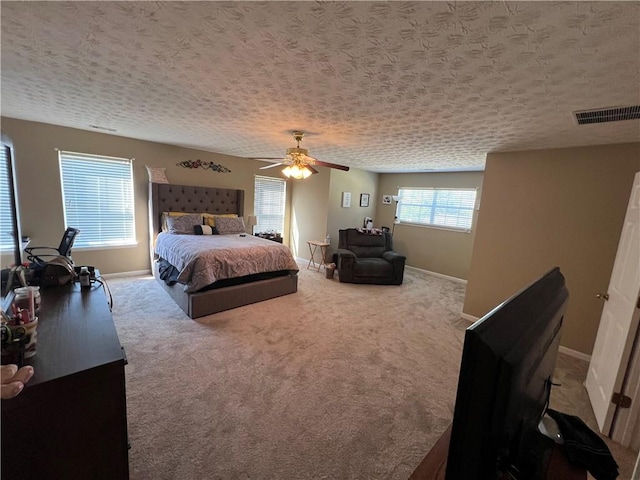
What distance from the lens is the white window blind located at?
4.77ft

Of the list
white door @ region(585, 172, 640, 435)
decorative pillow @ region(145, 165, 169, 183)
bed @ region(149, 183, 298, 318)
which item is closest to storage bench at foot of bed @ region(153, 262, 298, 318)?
bed @ region(149, 183, 298, 318)

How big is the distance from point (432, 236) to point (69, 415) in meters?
5.90

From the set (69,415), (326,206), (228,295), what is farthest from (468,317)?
(69,415)

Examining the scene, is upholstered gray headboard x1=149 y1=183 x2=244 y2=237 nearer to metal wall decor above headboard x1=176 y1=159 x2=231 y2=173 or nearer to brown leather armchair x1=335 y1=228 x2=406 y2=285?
metal wall decor above headboard x1=176 y1=159 x2=231 y2=173

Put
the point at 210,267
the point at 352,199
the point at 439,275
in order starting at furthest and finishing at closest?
1. the point at 352,199
2. the point at 439,275
3. the point at 210,267

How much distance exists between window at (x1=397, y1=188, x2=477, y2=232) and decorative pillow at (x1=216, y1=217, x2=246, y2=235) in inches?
144

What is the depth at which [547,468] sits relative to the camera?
0.93 m

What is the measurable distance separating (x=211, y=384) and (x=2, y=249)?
1537 millimetres

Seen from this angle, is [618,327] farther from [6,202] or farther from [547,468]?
[6,202]

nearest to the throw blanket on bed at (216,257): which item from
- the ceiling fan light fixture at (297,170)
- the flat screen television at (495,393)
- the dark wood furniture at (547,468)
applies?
the ceiling fan light fixture at (297,170)

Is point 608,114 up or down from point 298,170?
up

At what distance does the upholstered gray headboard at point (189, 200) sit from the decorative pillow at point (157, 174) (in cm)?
7

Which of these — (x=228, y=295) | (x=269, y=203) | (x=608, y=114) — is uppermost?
(x=608, y=114)

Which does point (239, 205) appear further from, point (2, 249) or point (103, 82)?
point (2, 249)
